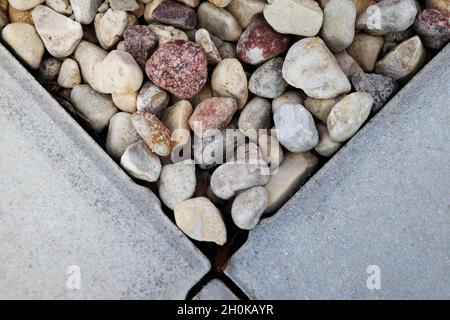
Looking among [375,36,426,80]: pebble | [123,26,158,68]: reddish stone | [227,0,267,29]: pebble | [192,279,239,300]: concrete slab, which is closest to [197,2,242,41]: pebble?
[227,0,267,29]: pebble

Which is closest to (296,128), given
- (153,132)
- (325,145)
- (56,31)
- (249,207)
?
(325,145)

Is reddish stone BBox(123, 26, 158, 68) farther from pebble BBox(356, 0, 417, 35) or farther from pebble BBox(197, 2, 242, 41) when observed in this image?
pebble BBox(356, 0, 417, 35)

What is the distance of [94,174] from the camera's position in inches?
44.9

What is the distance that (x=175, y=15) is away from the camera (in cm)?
120

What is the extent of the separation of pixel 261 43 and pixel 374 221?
1.42 ft

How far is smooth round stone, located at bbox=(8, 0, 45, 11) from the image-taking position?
124 centimetres

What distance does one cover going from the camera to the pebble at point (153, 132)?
1119 millimetres

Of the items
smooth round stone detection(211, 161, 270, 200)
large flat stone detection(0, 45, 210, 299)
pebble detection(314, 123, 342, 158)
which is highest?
pebble detection(314, 123, 342, 158)

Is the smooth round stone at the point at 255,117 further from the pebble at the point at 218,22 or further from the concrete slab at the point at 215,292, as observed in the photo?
the concrete slab at the point at 215,292

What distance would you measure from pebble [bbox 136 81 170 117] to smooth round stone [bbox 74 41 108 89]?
12cm

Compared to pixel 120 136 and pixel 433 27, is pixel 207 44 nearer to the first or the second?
pixel 120 136

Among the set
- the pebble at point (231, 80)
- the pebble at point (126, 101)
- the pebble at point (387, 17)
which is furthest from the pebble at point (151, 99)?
the pebble at point (387, 17)

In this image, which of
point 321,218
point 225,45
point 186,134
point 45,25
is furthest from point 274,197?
point 45,25

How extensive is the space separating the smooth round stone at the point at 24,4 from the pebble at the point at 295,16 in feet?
1.70
